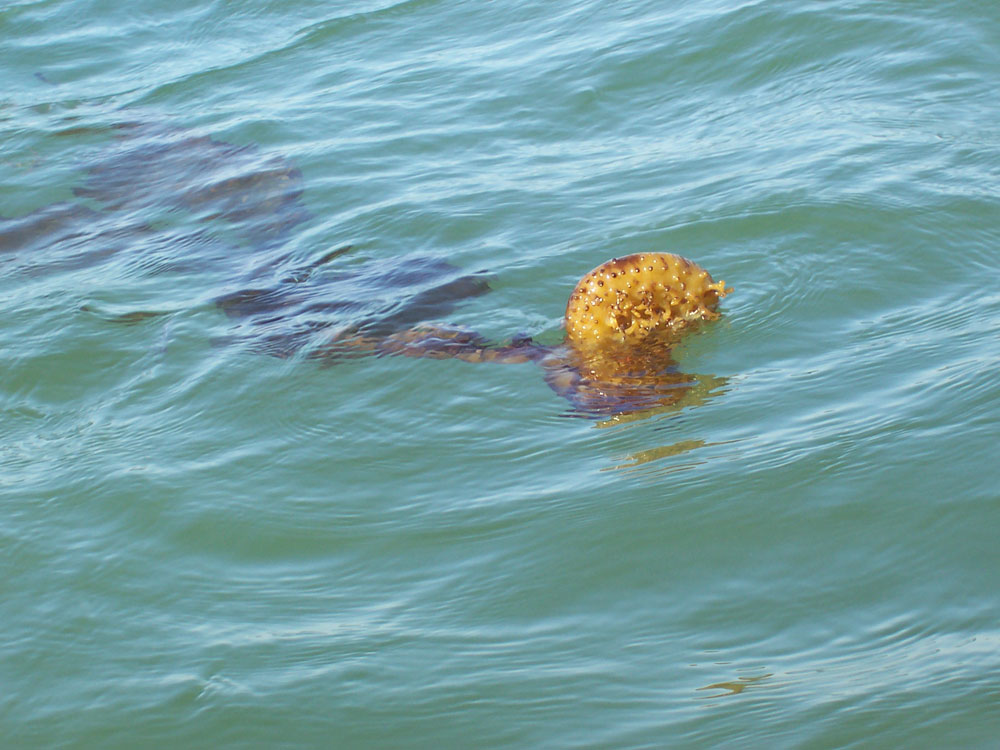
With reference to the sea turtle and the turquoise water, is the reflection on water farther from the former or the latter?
the sea turtle

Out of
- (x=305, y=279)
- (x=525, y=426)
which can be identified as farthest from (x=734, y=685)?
(x=305, y=279)

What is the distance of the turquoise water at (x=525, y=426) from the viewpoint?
10.3 feet

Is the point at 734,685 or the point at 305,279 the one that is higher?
the point at 305,279

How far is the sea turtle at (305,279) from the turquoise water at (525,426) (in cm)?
4

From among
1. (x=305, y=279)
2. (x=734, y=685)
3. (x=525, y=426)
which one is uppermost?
(x=305, y=279)

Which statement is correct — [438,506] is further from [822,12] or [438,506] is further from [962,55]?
[822,12]

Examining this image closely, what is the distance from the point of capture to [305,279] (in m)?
6.00

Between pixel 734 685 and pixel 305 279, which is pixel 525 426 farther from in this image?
pixel 305 279

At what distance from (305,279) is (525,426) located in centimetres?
203

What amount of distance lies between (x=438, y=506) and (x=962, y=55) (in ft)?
17.6

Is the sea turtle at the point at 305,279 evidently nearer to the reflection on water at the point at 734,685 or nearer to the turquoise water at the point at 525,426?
the turquoise water at the point at 525,426

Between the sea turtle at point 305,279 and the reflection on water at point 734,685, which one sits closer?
the reflection on water at point 734,685

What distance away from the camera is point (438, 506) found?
156 inches

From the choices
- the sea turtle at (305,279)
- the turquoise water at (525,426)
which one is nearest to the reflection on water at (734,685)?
the turquoise water at (525,426)
